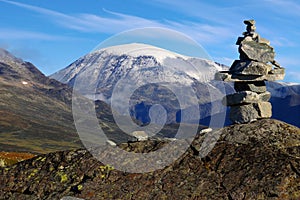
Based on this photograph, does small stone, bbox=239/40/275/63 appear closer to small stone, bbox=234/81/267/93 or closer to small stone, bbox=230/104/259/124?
small stone, bbox=234/81/267/93

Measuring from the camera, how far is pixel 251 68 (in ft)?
73.2

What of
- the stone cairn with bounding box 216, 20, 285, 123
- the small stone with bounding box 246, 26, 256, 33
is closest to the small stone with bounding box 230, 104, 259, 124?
the stone cairn with bounding box 216, 20, 285, 123

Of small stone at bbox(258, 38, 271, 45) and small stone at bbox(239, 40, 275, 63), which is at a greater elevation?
small stone at bbox(258, 38, 271, 45)

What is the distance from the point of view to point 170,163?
53.6 feet

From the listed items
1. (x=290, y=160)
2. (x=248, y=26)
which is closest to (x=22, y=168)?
(x=290, y=160)

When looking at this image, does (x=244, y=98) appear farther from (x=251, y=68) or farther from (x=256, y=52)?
(x=256, y=52)

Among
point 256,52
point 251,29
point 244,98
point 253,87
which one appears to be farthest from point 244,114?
point 251,29

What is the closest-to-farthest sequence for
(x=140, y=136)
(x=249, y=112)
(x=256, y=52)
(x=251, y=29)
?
(x=140, y=136)
(x=249, y=112)
(x=256, y=52)
(x=251, y=29)

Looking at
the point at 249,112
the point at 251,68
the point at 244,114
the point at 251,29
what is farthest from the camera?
the point at 251,29

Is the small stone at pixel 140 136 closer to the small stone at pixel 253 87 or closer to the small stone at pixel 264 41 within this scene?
the small stone at pixel 253 87

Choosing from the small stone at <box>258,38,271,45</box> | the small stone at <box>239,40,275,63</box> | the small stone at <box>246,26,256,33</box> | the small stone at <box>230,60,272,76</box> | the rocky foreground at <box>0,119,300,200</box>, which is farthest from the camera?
the small stone at <box>246,26,256,33</box>

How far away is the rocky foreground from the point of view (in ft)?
46.1

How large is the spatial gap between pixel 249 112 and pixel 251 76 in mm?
2272

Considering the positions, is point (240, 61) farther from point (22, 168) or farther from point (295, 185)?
point (22, 168)
